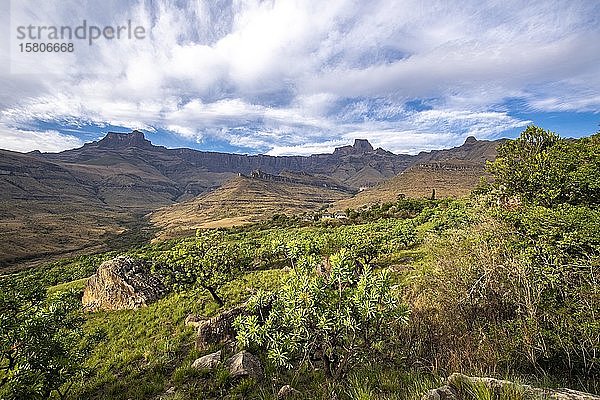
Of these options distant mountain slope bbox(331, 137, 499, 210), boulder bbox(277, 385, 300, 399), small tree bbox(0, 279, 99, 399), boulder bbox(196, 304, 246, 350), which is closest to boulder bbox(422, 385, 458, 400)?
Result: boulder bbox(277, 385, 300, 399)

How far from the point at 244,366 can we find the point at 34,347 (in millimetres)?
5261

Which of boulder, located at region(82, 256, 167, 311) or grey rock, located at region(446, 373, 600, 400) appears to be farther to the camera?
boulder, located at region(82, 256, 167, 311)

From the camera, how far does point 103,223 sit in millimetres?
167875

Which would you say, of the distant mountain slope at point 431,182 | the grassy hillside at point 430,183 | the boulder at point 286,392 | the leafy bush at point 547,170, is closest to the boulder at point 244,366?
the boulder at point 286,392

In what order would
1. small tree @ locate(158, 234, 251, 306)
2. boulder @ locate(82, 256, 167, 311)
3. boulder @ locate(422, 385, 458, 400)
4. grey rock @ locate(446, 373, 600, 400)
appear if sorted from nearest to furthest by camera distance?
1. grey rock @ locate(446, 373, 600, 400)
2. boulder @ locate(422, 385, 458, 400)
3. small tree @ locate(158, 234, 251, 306)
4. boulder @ locate(82, 256, 167, 311)

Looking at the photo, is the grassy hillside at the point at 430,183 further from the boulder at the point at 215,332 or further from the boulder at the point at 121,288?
the boulder at the point at 215,332

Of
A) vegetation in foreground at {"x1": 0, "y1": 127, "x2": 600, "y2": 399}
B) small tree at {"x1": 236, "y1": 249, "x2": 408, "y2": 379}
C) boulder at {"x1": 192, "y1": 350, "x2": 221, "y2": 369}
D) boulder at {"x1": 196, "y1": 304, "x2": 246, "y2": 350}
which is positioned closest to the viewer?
small tree at {"x1": 236, "y1": 249, "x2": 408, "y2": 379}

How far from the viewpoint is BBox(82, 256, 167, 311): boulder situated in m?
20.1

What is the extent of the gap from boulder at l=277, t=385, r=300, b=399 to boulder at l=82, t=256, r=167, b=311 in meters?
15.6

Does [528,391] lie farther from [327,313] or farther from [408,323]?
[408,323]

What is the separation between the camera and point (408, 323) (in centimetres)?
964

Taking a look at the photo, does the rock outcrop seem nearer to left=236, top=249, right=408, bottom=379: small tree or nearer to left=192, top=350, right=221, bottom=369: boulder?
left=236, top=249, right=408, bottom=379: small tree

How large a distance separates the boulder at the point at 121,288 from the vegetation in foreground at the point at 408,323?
5.72 m

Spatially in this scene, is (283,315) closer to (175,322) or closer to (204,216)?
(175,322)
